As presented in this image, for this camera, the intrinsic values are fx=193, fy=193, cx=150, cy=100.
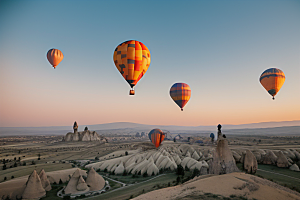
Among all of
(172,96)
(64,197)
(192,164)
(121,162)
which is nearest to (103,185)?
(64,197)

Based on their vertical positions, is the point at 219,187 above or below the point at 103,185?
above

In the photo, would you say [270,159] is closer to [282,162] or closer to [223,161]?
[282,162]

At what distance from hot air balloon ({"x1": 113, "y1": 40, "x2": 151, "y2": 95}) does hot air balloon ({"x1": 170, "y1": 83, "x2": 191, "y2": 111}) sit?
1495cm

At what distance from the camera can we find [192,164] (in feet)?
136

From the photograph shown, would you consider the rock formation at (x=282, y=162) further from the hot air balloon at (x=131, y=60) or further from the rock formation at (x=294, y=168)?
the hot air balloon at (x=131, y=60)

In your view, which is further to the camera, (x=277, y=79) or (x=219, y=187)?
(x=277, y=79)

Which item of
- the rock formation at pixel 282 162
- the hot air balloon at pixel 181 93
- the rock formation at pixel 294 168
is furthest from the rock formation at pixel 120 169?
the rock formation at pixel 294 168

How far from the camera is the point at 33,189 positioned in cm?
2883

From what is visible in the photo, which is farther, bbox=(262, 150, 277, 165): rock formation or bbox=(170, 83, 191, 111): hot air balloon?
bbox=(170, 83, 191, 111): hot air balloon

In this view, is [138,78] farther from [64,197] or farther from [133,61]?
[64,197]

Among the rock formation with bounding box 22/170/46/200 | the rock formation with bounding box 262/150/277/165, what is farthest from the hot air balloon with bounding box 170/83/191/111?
the rock formation with bounding box 22/170/46/200

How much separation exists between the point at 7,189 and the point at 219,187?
3186cm

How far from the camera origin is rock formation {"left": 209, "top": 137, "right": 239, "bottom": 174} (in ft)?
64.1

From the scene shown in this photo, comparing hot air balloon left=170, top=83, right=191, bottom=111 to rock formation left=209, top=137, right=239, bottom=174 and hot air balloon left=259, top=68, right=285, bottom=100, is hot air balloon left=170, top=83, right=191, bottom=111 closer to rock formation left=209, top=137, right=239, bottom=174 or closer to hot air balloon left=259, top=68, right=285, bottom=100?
hot air balloon left=259, top=68, right=285, bottom=100
